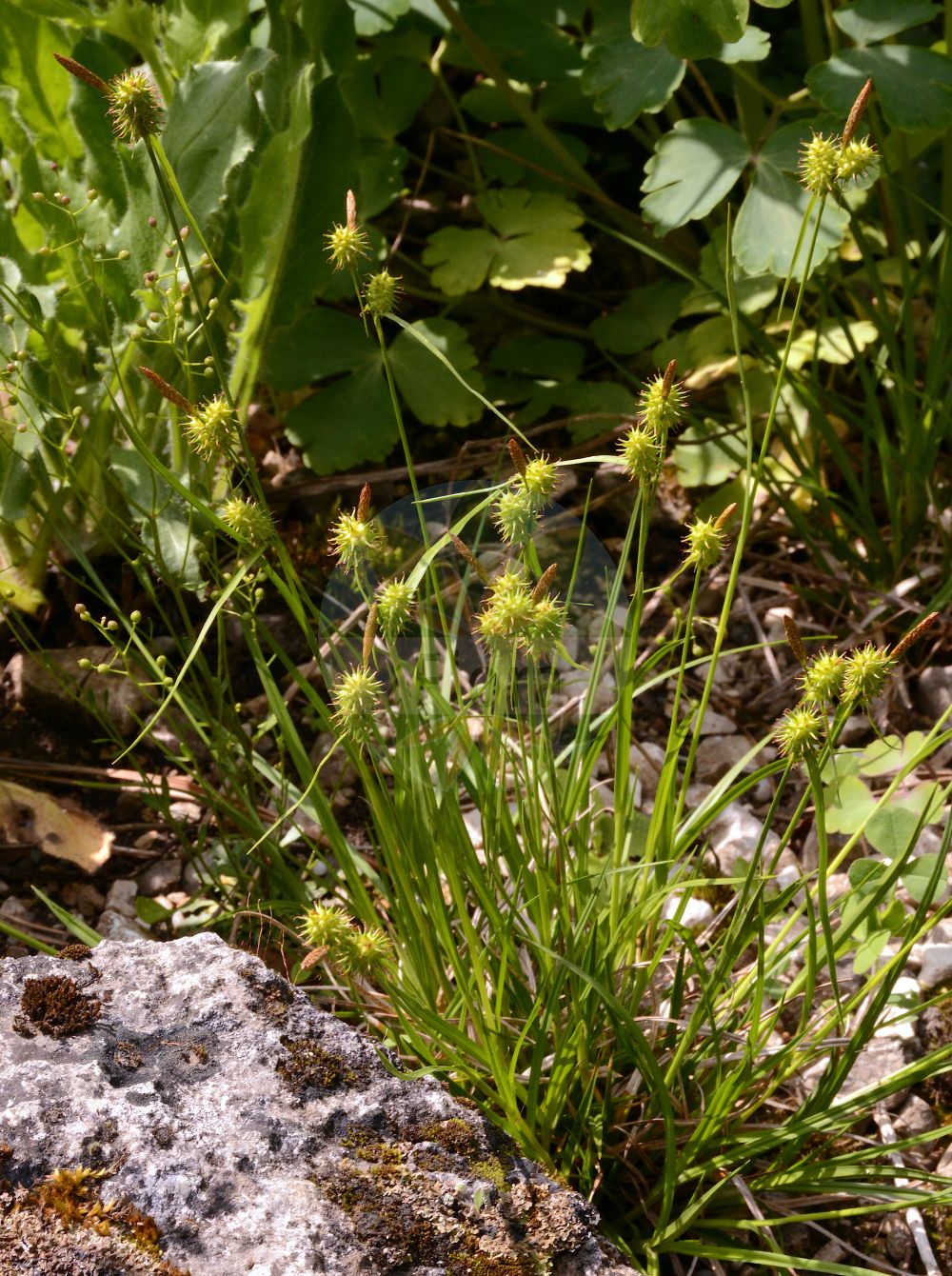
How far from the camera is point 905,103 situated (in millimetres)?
1977

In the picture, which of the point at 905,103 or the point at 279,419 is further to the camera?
the point at 279,419

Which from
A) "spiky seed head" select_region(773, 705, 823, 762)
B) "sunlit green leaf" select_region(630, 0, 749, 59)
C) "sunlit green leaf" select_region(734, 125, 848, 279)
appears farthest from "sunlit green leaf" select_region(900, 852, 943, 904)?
"sunlit green leaf" select_region(630, 0, 749, 59)

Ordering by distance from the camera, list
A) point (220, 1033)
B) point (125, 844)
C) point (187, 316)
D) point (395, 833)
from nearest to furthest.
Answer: point (220, 1033) < point (395, 833) < point (125, 844) < point (187, 316)

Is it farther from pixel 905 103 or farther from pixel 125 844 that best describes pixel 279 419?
pixel 905 103

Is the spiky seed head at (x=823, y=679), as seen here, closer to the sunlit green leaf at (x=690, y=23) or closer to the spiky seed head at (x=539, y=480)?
the spiky seed head at (x=539, y=480)

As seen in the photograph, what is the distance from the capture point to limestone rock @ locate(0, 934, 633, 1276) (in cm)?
103

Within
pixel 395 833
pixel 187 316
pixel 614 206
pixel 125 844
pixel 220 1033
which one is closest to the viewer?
pixel 220 1033

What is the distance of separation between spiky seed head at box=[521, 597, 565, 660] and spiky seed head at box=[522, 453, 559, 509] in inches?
4.6

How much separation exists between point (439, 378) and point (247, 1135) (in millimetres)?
1585

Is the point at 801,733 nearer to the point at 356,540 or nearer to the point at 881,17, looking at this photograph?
the point at 356,540

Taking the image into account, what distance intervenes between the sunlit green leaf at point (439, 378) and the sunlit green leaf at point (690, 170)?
45cm

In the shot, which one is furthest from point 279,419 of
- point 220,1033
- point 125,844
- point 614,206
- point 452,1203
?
point 452,1203

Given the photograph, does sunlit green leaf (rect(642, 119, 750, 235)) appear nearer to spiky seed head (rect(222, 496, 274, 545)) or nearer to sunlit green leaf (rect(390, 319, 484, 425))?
sunlit green leaf (rect(390, 319, 484, 425))

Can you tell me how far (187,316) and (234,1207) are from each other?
4.95ft
